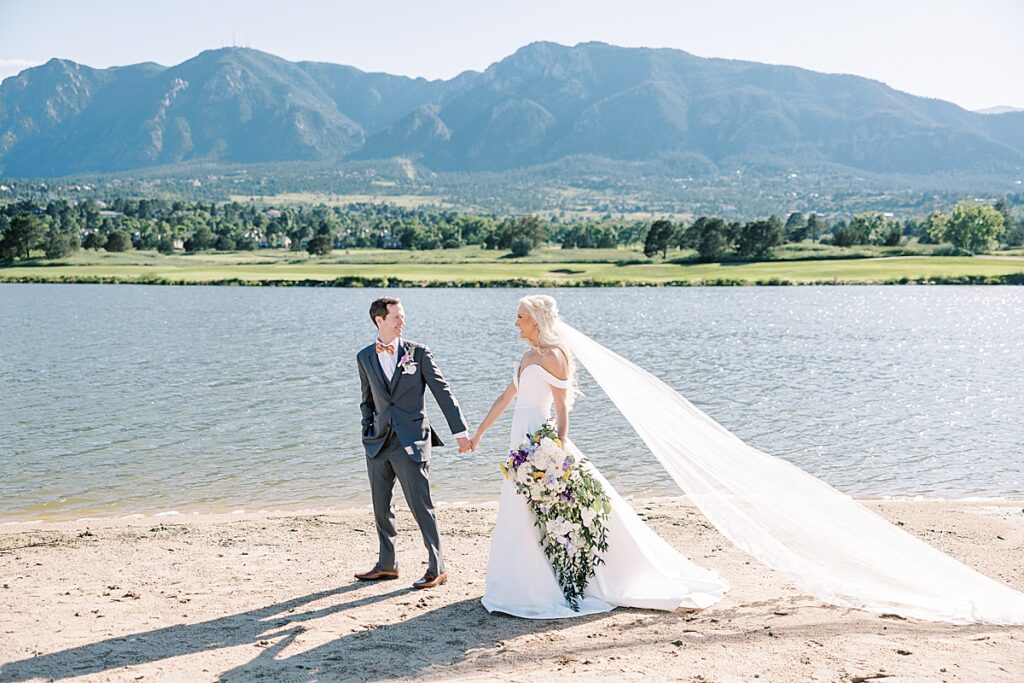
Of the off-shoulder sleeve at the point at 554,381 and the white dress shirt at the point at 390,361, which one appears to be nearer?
the off-shoulder sleeve at the point at 554,381

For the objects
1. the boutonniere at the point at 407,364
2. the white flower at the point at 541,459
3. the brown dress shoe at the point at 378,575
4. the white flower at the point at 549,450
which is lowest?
the brown dress shoe at the point at 378,575

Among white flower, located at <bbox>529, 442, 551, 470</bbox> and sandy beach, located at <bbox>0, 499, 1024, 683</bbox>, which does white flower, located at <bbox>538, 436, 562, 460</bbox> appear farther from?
sandy beach, located at <bbox>0, 499, 1024, 683</bbox>

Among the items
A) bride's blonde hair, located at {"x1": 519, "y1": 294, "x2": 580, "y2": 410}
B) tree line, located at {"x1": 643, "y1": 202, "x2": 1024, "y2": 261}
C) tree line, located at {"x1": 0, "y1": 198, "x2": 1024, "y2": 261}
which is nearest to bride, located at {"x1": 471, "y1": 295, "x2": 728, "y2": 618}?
bride's blonde hair, located at {"x1": 519, "y1": 294, "x2": 580, "y2": 410}

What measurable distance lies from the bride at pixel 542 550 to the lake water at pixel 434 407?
6491mm

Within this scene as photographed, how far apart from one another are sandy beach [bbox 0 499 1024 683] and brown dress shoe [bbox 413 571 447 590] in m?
0.09

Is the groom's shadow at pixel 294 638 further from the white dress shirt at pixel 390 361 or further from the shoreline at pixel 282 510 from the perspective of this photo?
the shoreline at pixel 282 510

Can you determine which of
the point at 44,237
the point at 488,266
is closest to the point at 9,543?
the point at 488,266

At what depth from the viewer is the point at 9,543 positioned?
476 inches

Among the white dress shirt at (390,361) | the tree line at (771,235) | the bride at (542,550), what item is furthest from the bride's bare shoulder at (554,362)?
the tree line at (771,235)

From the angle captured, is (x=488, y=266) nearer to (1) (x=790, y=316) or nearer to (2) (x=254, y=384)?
(1) (x=790, y=316)

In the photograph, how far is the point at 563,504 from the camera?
8969mm

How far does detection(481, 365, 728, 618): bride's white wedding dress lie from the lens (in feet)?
29.6

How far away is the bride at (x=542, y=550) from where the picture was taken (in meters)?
9.00

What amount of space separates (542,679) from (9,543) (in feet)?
25.6
